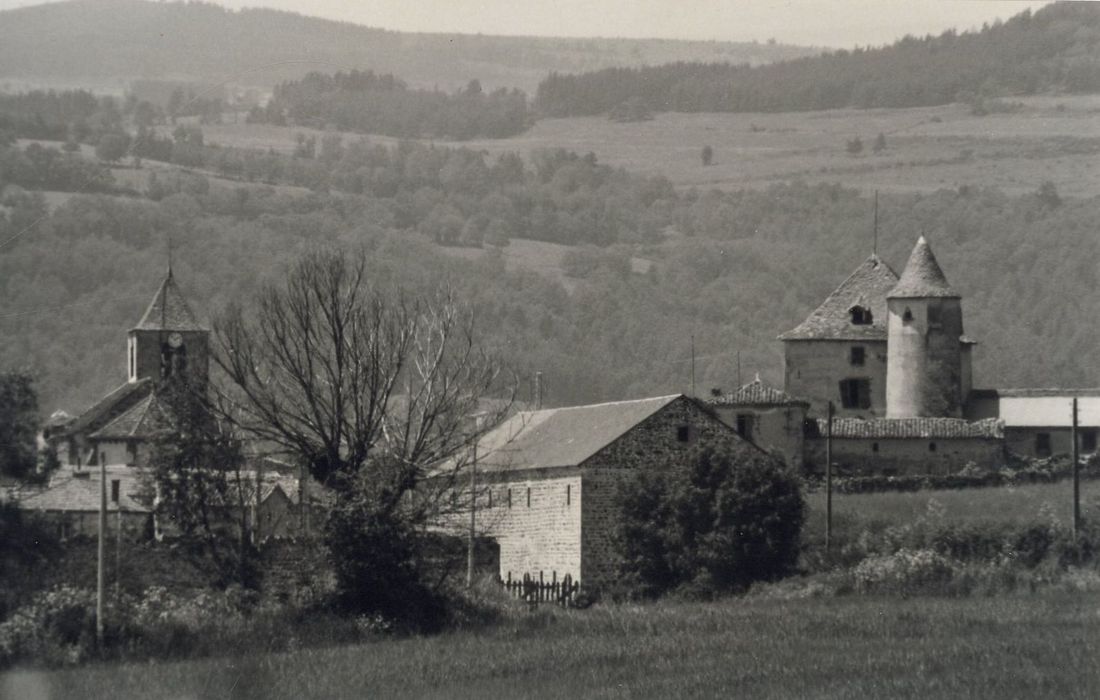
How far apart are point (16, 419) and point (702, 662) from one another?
88.2 ft

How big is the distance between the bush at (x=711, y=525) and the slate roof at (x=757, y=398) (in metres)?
14.9

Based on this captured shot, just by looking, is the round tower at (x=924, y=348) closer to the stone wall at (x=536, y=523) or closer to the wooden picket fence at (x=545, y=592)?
the stone wall at (x=536, y=523)

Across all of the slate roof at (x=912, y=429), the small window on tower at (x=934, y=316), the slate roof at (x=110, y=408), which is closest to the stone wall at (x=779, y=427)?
the slate roof at (x=912, y=429)

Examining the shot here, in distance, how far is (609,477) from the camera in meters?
56.2

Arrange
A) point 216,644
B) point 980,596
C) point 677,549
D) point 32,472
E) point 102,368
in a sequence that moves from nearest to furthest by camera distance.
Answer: point 216,644
point 980,596
point 677,549
point 32,472
point 102,368

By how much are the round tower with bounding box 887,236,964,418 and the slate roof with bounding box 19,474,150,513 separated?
28.3 m

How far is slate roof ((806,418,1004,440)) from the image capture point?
68.3m

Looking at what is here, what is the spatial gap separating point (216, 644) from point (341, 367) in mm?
13407

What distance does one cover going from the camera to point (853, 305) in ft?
259

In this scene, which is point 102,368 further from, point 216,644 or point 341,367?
point 216,644

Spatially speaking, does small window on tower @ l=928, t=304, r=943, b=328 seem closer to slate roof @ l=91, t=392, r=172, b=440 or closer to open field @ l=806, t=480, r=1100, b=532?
open field @ l=806, t=480, r=1100, b=532

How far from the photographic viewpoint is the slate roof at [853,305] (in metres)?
77.6

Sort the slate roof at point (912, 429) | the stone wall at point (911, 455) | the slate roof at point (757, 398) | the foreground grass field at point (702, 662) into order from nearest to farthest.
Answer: the foreground grass field at point (702, 662) < the stone wall at point (911, 455) < the slate roof at point (912, 429) < the slate roof at point (757, 398)

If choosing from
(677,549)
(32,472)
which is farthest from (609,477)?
Result: (32,472)
